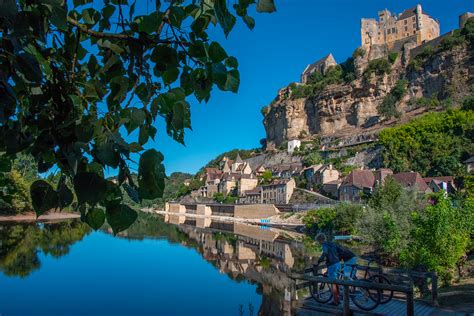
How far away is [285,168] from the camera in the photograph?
61562 millimetres

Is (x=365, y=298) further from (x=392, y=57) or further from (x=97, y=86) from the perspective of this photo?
(x=392, y=57)

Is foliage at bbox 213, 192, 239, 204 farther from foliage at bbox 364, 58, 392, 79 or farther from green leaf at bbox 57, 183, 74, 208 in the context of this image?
green leaf at bbox 57, 183, 74, 208

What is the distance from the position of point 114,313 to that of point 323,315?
8.05 metres

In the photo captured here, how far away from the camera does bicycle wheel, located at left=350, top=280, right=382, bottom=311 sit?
20.8 ft

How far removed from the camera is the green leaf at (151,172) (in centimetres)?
123

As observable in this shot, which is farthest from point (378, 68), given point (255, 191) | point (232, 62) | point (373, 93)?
point (232, 62)

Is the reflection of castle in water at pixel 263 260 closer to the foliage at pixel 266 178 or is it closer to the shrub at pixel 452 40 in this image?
the foliage at pixel 266 178

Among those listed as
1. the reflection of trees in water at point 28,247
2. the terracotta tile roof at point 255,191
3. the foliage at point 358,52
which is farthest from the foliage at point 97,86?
the foliage at point 358,52

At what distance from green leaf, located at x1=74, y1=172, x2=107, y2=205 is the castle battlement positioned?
70.2 m

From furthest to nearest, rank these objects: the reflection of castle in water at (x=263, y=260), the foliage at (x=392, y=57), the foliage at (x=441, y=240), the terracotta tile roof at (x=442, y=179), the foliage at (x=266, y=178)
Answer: the foliage at (x=392, y=57) → the foliage at (x=266, y=178) → the terracotta tile roof at (x=442, y=179) → the reflection of castle in water at (x=263, y=260) → the foliage at (x=441, y=240)

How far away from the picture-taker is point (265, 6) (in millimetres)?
1388

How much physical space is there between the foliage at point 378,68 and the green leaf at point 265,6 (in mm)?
62750

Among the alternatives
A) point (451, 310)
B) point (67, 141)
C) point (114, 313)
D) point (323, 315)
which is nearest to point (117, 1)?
point (67, 141)

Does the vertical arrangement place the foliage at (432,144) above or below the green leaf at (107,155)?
above
